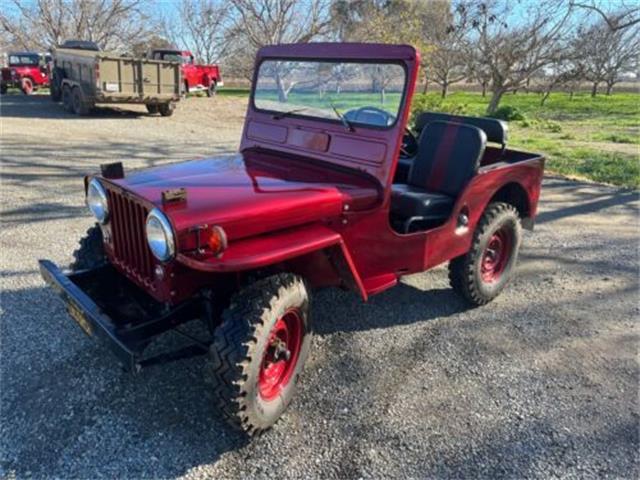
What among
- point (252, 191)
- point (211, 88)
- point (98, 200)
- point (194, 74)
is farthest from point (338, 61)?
point (211, 88)

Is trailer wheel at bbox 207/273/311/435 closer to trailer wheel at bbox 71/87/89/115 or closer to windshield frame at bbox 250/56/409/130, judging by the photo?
windshield frame at bbox 250/56/409/130

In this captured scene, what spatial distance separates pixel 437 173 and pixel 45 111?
13965mm

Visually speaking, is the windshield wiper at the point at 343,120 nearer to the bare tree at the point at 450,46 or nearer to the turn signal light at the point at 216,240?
the turn signal light at the point at 216,240

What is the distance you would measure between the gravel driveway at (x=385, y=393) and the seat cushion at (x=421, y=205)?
2.42ft

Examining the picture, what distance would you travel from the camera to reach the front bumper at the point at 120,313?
2.32 m

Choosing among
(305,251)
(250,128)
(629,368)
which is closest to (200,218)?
(305,251)

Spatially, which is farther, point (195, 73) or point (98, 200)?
point (195, 73)

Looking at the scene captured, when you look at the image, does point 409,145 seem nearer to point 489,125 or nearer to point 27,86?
point 489,125

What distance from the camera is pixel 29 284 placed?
3.94 m

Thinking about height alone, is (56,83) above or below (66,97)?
above

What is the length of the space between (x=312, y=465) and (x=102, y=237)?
70.7 inches

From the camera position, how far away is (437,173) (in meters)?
3.87

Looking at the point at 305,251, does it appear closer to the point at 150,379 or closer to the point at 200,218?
the point at 200,218

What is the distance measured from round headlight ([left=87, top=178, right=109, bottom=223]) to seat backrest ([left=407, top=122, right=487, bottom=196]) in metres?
2.17
